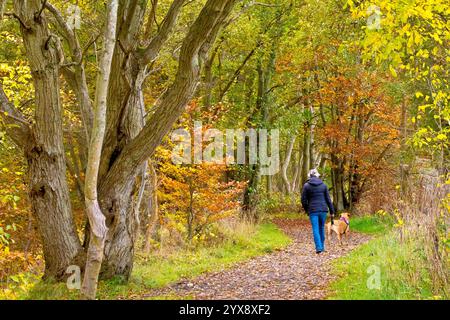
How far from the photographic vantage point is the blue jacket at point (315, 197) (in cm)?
1116

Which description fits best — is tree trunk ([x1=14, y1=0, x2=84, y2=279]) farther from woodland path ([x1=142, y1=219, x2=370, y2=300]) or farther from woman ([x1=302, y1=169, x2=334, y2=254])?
woman ([x1=302, y1=169, x2=334, y2=254])

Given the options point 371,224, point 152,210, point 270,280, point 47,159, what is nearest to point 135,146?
point 47,159

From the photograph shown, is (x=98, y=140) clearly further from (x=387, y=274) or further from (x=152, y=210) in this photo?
(x=152, y=210)

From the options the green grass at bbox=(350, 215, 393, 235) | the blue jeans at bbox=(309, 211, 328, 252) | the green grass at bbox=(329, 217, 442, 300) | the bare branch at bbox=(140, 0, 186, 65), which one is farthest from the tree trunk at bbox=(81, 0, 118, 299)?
the green grass at bbox=(350, 215, 393, 235)

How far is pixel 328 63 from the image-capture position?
20516 millimetres

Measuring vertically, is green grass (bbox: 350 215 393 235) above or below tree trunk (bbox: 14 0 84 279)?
below

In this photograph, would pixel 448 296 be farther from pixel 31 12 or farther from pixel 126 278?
pixel 31 12

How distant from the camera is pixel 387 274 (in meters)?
7.83

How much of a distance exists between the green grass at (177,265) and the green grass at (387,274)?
269cm

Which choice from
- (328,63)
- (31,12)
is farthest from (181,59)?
(328,63)

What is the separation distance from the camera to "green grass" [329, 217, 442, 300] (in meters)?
7.16

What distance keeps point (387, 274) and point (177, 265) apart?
15.9 ft

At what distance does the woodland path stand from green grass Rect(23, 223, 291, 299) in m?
0.33

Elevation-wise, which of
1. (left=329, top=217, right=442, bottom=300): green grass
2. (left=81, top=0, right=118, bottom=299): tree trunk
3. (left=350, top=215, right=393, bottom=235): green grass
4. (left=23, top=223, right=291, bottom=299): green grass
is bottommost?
(left=350, top=215, right=393, bottom=235): green grass
